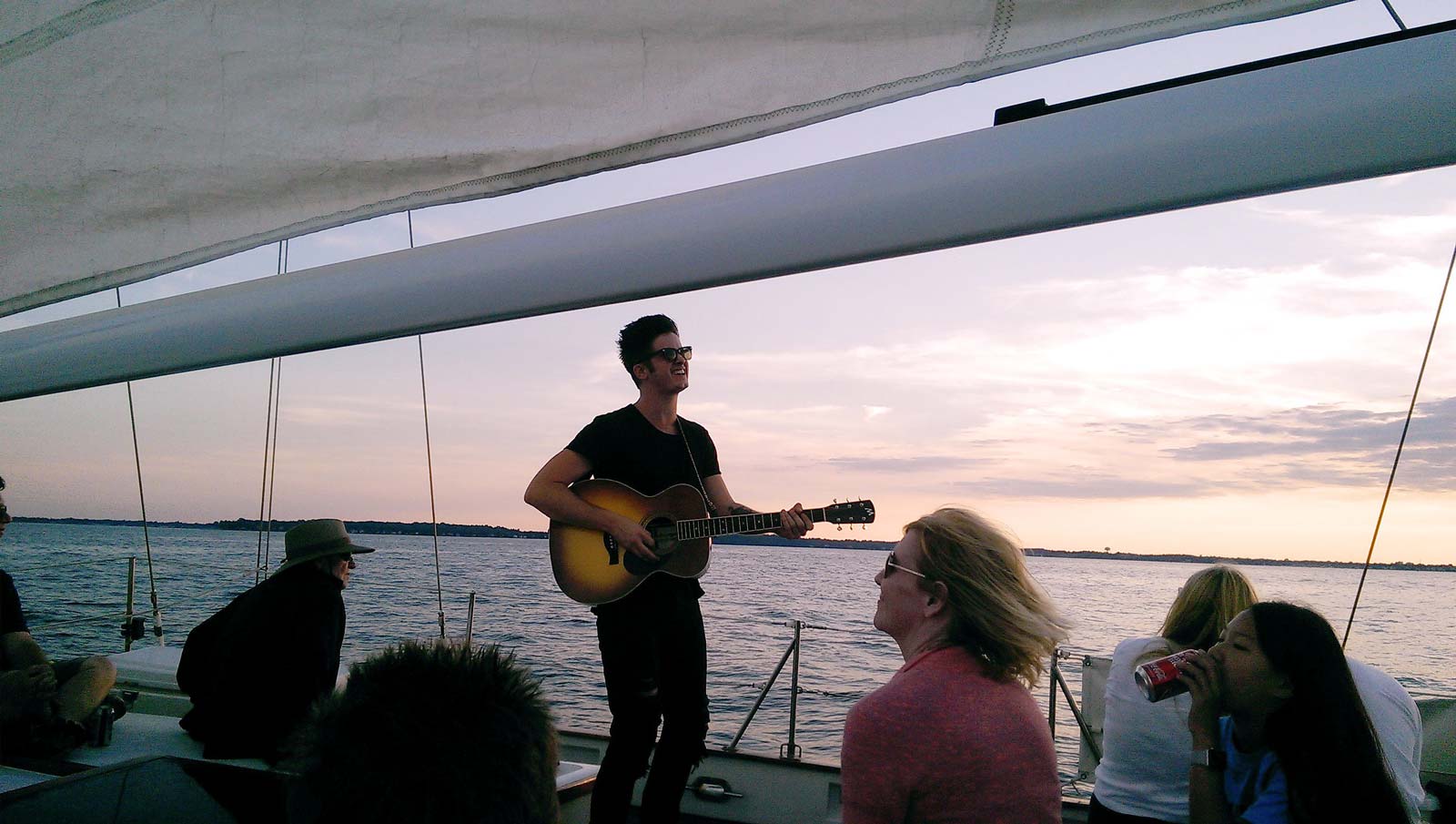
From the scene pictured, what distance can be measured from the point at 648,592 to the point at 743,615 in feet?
66.4

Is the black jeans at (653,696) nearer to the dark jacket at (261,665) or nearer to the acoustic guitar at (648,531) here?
the acoustic guitar at (648,531)

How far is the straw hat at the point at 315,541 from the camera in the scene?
10.8 feet

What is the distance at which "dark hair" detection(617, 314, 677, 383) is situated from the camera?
2826 millimetres

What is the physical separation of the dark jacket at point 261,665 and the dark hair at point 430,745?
7.51ft

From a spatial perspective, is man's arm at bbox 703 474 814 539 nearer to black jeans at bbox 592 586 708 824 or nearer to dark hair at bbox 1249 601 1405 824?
black jeans at bbox 592 586 708 824

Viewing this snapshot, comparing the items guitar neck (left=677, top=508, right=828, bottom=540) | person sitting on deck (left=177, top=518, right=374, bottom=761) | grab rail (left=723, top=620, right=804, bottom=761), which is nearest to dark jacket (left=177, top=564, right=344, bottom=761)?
person sitting on deck (left=177, top=518, right=374, bottom=761)

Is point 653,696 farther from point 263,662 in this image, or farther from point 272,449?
point 272,449

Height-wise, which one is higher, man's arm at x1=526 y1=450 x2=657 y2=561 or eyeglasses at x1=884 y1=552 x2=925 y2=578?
man's arm at x1=526 y1=450 x2=657 y2=561

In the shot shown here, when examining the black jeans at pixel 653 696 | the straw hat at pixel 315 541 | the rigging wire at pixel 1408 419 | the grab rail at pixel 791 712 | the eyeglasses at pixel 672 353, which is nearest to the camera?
the rigging wire at pixel 1408 419

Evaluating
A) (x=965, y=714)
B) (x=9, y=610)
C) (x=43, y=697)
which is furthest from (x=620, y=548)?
(x=9, y=610)

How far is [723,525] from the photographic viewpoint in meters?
2.71

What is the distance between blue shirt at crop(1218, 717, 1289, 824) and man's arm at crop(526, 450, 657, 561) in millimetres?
1530

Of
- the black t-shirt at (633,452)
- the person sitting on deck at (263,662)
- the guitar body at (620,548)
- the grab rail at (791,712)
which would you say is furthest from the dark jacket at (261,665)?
the grab rail at (791,712)

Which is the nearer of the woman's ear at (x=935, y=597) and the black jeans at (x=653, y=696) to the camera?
the woman's ear at (x=935, y=597)
